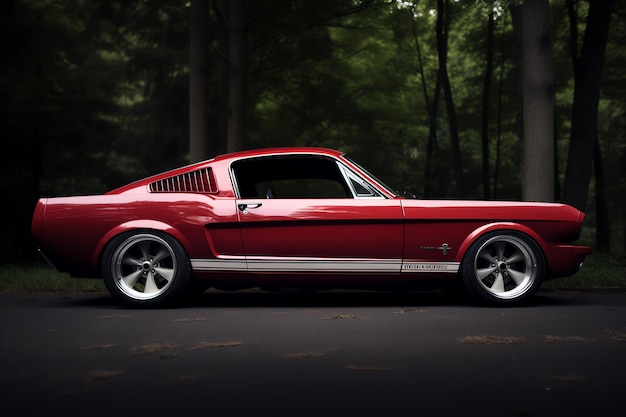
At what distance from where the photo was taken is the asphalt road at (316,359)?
12.4 feet

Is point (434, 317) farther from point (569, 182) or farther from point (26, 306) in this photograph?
point (569, 182)

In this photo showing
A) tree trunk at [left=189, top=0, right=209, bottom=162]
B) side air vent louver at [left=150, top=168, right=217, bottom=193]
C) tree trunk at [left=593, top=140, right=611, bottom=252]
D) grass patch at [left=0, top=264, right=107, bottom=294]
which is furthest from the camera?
tree trunk at [left=593, top=140, right=611, bottom=252]

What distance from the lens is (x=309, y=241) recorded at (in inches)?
282

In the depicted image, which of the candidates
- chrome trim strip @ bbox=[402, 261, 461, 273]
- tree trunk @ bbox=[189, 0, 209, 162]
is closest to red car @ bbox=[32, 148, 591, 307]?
chrome trim strip @ bbox=[402, 261, 461, 273]

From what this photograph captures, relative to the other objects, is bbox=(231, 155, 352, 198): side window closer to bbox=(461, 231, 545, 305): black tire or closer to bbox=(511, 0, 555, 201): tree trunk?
bbox=(461, 231, 545, 305): black tire

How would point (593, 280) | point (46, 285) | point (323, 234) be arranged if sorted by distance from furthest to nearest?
point (593, 280)
point (46, 285)
point (323, 234)

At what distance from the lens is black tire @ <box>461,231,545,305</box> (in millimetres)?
7129

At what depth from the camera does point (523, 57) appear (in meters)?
10.6

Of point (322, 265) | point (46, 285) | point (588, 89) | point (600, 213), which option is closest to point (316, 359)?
point (322, 265)

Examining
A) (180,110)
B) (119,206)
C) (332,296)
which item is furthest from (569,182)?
(180,110)

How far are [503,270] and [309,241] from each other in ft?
6.05

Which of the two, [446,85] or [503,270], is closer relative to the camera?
[503,270]

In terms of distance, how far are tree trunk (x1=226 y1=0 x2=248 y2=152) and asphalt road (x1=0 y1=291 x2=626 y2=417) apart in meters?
6.80

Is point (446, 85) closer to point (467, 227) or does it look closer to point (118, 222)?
point (467, 227)
